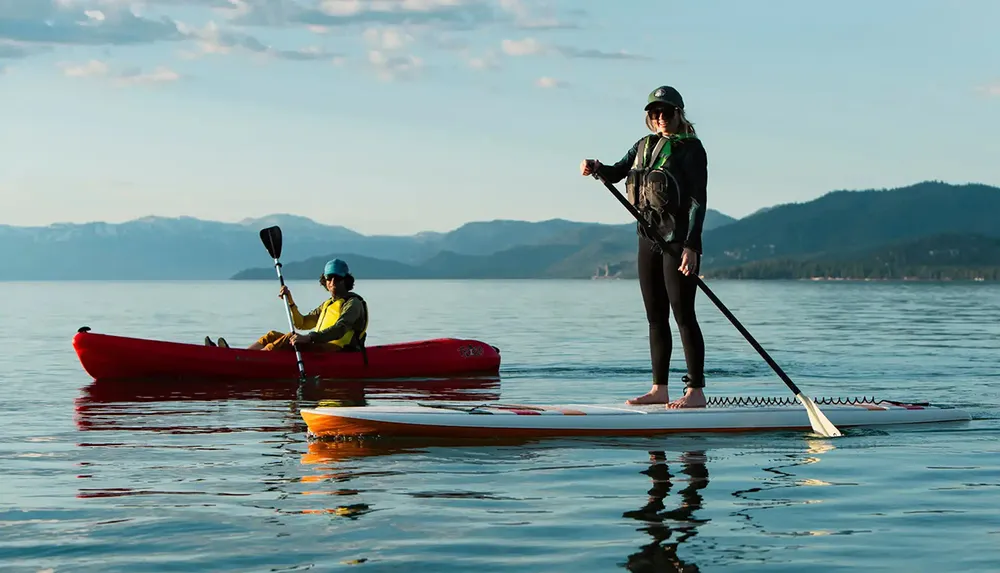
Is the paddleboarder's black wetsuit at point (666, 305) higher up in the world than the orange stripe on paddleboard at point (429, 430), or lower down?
higher up

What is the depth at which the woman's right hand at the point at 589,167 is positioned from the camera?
10.9 m

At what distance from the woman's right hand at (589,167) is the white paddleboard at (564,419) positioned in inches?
84.4

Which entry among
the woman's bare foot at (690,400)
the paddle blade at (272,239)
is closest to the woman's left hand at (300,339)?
the paddle blade at (272,239)

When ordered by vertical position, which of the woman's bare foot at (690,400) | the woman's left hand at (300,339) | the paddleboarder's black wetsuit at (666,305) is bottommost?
the woman's bare foot at (690,400)

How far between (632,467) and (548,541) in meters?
2.59

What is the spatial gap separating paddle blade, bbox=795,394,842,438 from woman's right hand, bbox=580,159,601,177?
296 cm

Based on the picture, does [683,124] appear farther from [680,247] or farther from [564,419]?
[564,419]

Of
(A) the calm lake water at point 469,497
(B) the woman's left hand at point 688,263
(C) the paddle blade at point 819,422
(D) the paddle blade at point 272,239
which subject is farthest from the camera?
(D) the paddle blade at point 272,239

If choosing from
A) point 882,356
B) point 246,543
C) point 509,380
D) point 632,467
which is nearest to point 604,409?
point 632,467

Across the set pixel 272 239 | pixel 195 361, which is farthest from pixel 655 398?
pixel 272 239

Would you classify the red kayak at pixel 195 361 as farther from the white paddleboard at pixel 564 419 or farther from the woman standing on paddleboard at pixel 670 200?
the woman standing on paddleboard at pixel 670 200

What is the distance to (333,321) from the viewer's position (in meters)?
17.7

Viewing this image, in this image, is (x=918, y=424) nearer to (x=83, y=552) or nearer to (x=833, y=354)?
(x=83, y=552)

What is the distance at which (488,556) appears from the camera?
6.86 m
